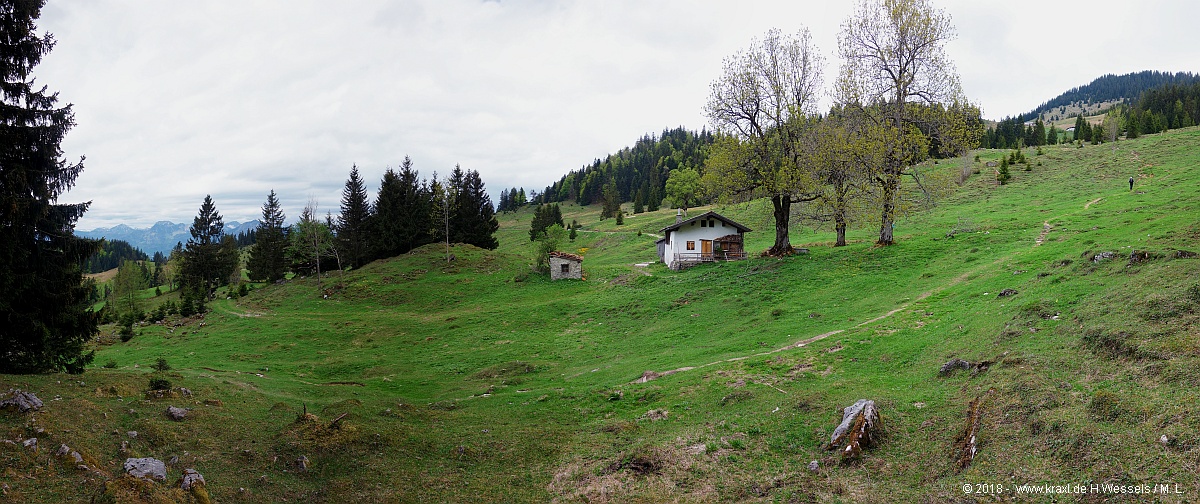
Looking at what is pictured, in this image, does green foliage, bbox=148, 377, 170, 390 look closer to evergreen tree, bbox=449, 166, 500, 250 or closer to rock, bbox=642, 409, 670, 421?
rock, bbox=642, 409, 670, 421

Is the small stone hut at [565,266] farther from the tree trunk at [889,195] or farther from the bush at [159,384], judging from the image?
the bush at [159,384]

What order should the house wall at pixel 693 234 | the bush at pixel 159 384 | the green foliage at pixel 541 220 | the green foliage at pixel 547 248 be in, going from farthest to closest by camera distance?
the green foliage at pixel 541 220, the green foliage at pixel 547 248, the house wall at pixel 693 234, the bush at pixel 159 384

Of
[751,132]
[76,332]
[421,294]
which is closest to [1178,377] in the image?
[76,332]

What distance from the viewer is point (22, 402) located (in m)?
11.9

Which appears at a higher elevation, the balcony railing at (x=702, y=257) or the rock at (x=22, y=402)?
the balcony railing at (x=702, y=257)

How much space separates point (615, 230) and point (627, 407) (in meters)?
73.1

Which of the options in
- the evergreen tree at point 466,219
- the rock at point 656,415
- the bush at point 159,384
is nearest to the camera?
the rock at point 656,415

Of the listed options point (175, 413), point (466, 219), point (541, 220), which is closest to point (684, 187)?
point (541, 220)

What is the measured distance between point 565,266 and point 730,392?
32.4 metres

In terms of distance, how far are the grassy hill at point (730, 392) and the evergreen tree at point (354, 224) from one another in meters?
30.8

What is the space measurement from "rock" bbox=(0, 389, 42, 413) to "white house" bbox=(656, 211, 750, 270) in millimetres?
39825

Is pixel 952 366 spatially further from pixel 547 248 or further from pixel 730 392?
pixel 547 248

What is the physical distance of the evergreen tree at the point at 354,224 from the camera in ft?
216

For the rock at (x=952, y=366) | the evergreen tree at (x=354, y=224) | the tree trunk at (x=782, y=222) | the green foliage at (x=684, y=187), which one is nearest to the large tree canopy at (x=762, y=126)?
the tree trunk at (x=782, y=222)
